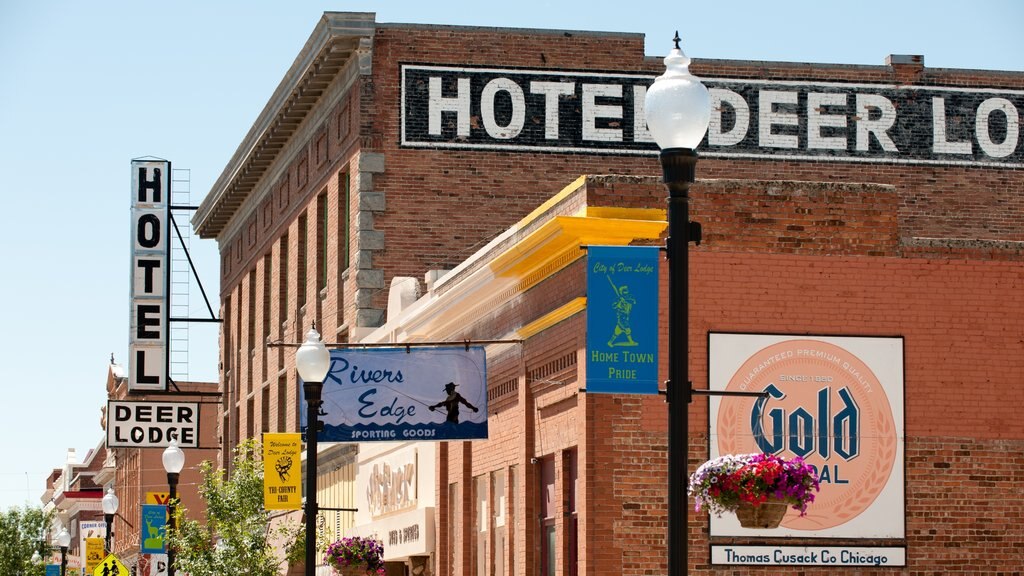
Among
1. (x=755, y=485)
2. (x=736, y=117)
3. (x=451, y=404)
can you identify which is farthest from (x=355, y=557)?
(x=755, y=485)

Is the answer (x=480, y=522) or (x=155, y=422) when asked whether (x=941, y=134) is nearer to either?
(x=480, y=522)

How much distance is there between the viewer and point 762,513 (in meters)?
16.4

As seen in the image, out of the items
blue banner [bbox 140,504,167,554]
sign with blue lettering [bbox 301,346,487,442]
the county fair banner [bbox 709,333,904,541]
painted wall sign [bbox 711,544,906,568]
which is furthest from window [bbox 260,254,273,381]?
painted wall sign [bbox 711,544,906,568]

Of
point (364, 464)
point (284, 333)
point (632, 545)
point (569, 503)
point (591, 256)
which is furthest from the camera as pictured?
point (284, 333)

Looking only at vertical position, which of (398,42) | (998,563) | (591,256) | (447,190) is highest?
(398,42)

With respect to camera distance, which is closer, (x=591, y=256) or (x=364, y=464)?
(x=591, y=256)

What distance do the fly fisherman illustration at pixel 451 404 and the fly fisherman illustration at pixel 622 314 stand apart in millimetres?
10315

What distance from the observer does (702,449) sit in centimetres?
2164

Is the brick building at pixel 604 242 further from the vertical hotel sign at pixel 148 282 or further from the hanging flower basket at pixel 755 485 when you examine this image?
the hanging flower basket at pixel 755 485

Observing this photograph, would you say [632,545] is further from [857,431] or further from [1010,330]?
[1010,330]

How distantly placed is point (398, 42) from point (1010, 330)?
63.0 feet

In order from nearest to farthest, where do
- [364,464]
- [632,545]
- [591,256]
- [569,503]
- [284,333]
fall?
[591,256]
[632,545]
[569,503]
[364,464]
[284,333]

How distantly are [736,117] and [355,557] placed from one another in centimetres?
1433

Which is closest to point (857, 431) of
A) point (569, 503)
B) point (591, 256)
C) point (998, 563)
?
point (998, 563)
